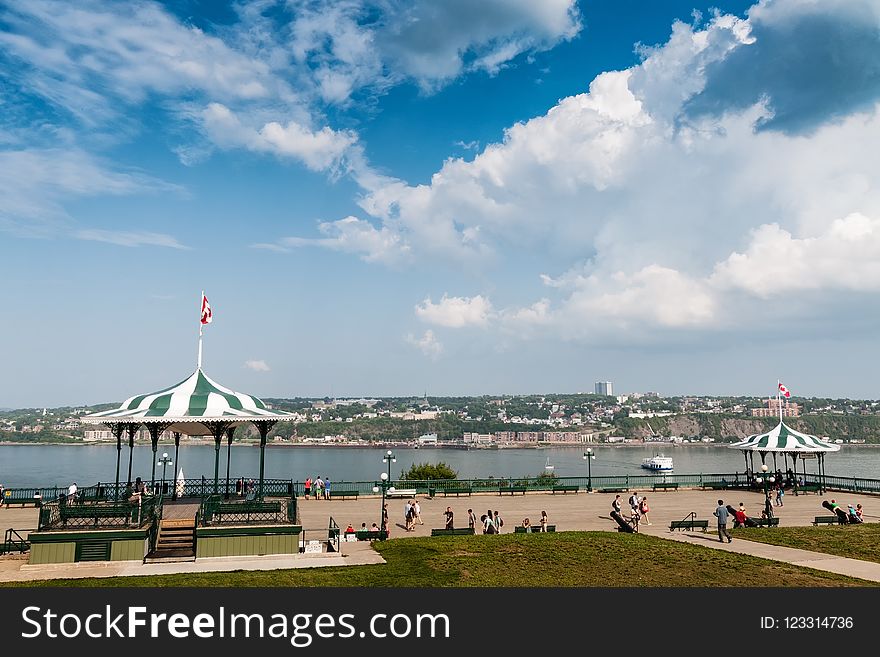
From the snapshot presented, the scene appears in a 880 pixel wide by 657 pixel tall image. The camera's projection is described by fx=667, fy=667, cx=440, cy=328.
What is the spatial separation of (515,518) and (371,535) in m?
8.14

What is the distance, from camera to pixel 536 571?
15961 millimetres

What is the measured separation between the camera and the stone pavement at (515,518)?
1762 centimetres

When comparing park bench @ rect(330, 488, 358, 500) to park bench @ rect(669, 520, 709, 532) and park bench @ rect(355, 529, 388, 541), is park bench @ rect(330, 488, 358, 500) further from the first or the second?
park bench @ rect(669, 520, 709, 532)

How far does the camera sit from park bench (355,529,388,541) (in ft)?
74.4

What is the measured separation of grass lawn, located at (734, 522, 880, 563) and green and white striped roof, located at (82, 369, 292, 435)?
17024 millimetres

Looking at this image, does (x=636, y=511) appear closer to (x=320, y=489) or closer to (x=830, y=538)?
(x=830, y=538)

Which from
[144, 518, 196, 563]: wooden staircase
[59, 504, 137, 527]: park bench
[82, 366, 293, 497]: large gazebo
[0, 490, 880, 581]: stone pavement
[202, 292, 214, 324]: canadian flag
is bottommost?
[0, 490, 880, 581]: stone pavement

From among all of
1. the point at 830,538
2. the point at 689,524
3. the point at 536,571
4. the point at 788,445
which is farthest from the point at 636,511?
the point at 788,445

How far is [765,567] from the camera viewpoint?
16797 mm

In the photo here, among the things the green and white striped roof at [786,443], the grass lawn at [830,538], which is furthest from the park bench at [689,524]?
the green and white striped roof at [786,443]

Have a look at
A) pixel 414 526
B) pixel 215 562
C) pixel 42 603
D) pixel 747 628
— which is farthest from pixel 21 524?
pixel 747 628

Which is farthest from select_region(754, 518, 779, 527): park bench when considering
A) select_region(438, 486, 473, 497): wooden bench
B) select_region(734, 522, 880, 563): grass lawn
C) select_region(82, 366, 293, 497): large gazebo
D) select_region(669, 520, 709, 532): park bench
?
select_region(82, 366, 293, 497): large gazebo

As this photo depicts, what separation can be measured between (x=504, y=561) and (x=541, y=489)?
21695 mm

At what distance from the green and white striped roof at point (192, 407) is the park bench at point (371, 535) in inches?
187
